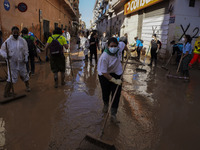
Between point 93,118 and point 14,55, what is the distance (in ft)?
8.18

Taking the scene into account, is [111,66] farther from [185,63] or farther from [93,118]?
[185,63]

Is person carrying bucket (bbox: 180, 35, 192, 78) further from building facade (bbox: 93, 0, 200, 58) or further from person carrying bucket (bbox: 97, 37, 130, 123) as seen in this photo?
person carrying bucket (bbox: 97, 37, 130, 123)

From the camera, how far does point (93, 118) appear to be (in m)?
3.41

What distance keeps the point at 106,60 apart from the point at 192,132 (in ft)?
6.72

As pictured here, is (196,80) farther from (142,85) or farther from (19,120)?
(19,120)

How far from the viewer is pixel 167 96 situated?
4.84 metres

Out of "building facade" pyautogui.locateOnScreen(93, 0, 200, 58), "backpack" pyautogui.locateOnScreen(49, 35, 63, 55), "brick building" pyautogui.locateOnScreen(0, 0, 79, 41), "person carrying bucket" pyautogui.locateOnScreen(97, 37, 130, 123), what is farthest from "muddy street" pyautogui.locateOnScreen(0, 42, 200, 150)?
"building facade" pyautogui.locateOnScreen(93, 0, 200, 58)

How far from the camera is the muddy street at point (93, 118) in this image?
269 cm

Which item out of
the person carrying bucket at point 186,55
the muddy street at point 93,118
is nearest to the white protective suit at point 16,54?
the muddy street at point 93,118

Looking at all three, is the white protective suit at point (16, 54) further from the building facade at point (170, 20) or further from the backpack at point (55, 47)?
the building facade at point (170, 20)

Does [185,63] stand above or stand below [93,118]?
above

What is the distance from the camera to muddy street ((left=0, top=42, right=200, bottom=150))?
2.69 m

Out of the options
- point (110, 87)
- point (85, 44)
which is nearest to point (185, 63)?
point (110, 87)

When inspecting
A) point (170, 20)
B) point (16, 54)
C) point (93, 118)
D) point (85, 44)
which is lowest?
point (93, 118)
